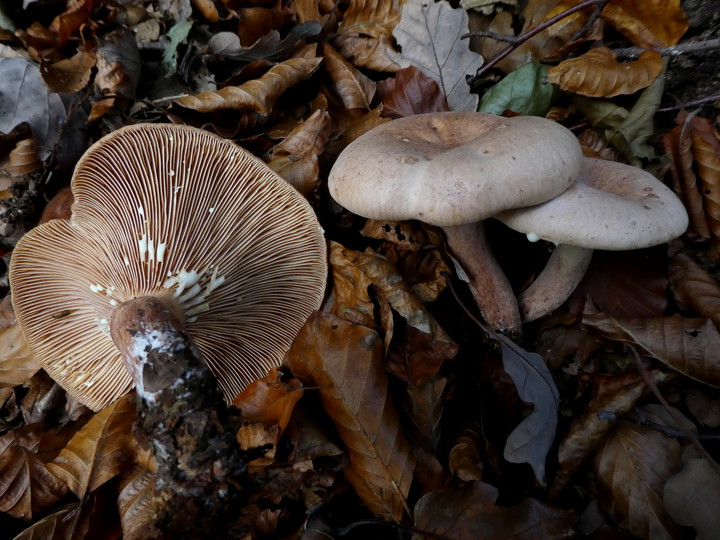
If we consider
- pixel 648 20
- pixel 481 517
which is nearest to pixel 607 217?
pixel 481 517

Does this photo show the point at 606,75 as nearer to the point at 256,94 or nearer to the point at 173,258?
the point at 256,94

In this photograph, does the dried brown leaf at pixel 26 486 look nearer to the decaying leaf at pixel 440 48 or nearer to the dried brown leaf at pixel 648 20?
the decaying leaf at pixel 440 48

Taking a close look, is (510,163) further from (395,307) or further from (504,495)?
(504,495)

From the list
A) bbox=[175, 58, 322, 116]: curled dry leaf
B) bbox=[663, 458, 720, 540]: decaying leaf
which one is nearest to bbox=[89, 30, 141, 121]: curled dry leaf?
bbox=[175, 58, 322, 116]: curled dry leaf

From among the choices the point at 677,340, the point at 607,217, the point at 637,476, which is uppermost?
the point at 607,217

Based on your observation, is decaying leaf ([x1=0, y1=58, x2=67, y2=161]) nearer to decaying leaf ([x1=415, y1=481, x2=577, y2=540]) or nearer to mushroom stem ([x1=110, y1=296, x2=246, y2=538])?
mushroom stem ([x1=110, y1=296, x2=246, y2=538])

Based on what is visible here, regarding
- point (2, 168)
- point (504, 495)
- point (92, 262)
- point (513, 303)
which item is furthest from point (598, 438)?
point (2, 168)
